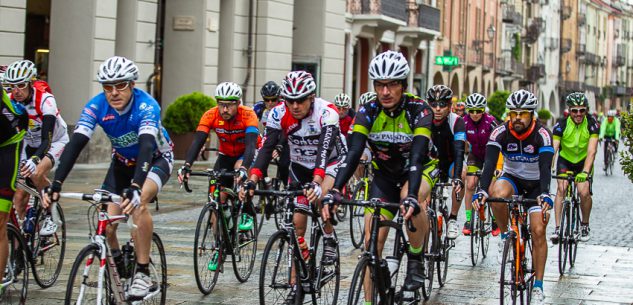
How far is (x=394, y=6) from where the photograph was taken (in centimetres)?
4322

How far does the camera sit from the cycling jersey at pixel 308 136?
9305 mm

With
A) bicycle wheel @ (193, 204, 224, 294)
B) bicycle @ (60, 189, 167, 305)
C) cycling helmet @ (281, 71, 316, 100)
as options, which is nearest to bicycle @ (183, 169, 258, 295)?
bicycle wheel @ (193, 204, 224, 294)

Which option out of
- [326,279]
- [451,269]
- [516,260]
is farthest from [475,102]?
[326,279]

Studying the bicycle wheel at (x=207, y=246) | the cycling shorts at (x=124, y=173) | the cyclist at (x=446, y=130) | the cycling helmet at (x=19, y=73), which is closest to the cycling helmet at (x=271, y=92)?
the cyclist at (x=446, y=130)

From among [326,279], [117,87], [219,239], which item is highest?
[117,87]

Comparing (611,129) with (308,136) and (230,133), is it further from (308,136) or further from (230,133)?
(308,136)

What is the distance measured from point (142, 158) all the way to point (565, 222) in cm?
677

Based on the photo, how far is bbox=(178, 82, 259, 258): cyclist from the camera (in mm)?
11062

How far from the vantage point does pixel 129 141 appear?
836cm

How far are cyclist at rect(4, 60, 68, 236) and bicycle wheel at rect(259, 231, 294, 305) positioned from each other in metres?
2.52

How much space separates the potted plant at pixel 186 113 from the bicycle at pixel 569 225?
47.7 feet

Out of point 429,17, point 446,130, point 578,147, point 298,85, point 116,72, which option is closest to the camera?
point 116,72

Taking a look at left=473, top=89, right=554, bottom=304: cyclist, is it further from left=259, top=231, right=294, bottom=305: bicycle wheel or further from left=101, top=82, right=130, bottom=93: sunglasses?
left=101, top=82, right=130, bottom=93: sunglasses

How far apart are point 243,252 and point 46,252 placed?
1.87 meters
